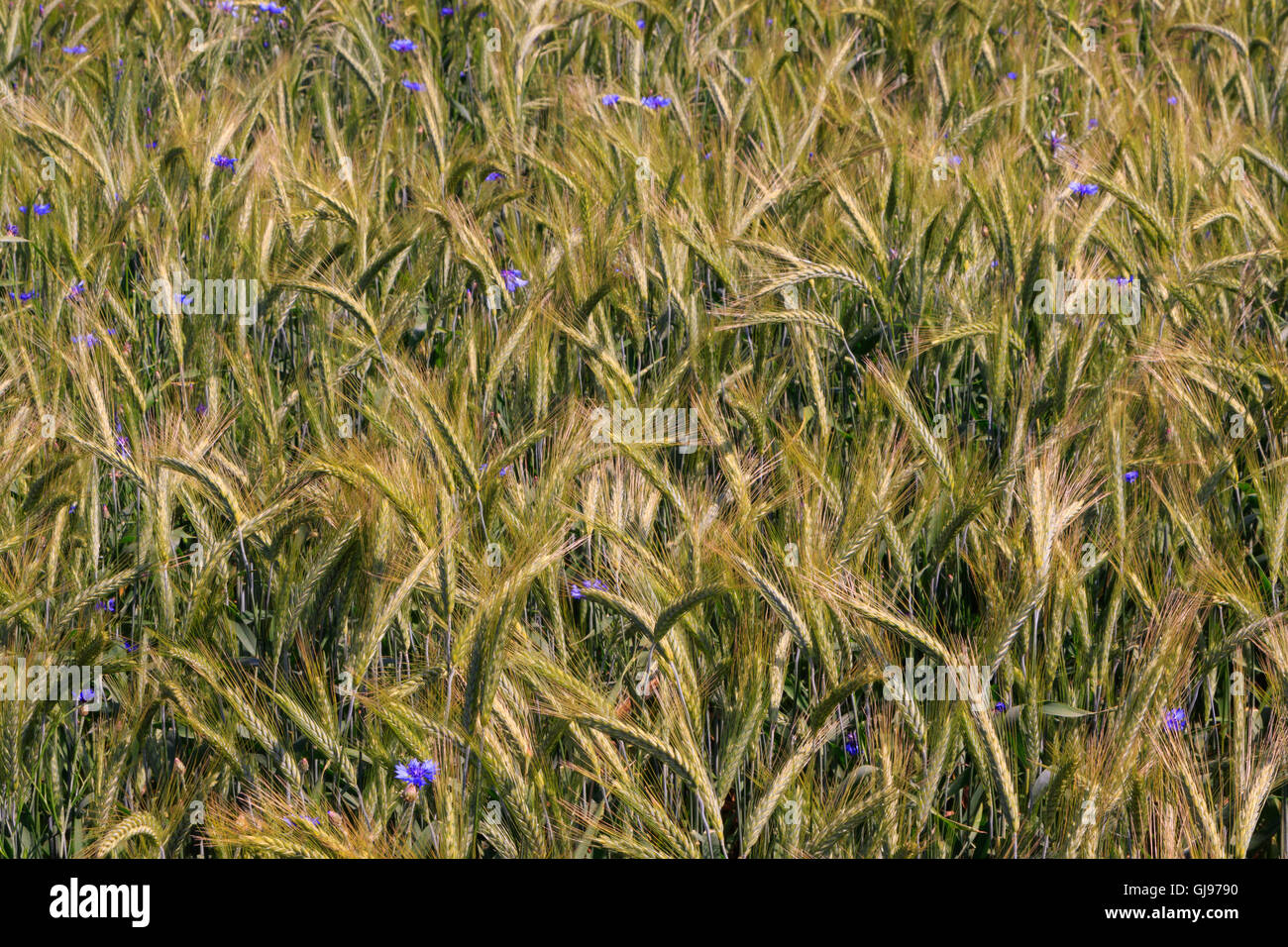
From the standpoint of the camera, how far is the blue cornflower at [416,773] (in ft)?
5.84

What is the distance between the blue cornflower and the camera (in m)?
1.78

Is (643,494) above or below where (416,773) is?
above

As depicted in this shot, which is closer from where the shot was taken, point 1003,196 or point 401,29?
point 1003,196

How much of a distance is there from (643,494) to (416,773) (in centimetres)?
57

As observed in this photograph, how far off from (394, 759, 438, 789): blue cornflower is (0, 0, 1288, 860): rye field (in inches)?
1.0

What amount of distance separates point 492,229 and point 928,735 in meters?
2.33

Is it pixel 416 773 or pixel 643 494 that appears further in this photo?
pixel 643 494

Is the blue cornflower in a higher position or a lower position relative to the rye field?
lower

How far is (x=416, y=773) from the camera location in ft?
6.00

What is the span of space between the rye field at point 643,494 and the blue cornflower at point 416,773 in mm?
25

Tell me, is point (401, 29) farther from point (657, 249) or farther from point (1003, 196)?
point (1003, 196)

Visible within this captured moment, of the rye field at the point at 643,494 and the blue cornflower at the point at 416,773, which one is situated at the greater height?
the rye field at the point at 643,494
